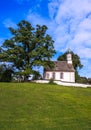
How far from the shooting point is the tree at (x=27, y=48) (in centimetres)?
6472

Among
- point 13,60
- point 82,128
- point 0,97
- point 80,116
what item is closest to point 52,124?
point 82,128

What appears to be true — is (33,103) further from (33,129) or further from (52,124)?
(33,129)

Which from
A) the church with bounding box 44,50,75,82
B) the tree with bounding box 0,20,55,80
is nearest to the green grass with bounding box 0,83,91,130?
the tree with bounding box 0,20,55,80

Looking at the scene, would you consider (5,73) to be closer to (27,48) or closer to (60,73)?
(27,48)

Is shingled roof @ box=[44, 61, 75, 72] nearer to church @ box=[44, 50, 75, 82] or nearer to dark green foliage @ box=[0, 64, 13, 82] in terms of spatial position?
church @ box=[44, 50, 75, 82]

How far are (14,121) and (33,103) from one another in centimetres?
761

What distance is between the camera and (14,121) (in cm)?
2188

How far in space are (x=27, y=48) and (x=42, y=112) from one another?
43154 millimetres

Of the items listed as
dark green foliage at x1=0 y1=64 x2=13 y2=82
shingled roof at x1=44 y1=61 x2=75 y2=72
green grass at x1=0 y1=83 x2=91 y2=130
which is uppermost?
shingled roof at x1=44 y1=61 x2=75 y2=72

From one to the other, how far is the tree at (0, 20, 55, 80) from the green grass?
98.5ft

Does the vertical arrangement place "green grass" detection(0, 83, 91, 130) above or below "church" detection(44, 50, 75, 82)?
below

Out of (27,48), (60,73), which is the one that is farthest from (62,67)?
(27,48)

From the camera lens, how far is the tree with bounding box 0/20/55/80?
212 feet

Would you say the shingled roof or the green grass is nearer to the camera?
the green grass
